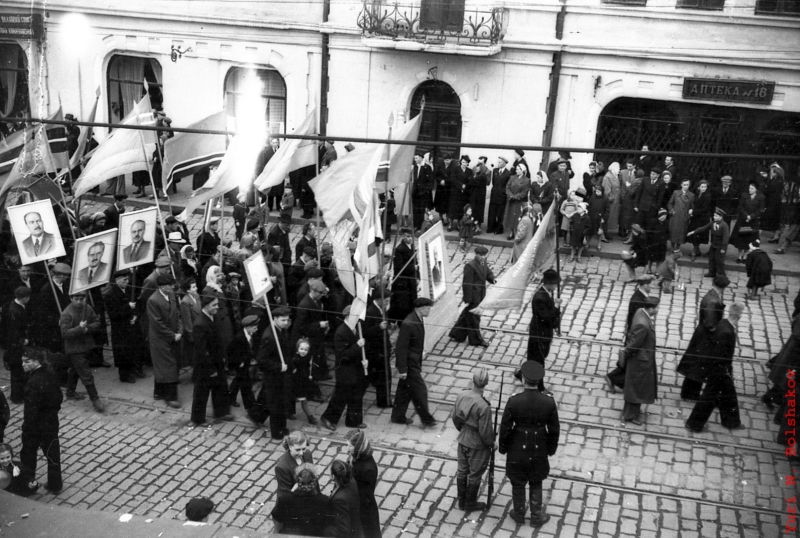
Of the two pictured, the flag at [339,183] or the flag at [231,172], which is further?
the flag at [231,172]

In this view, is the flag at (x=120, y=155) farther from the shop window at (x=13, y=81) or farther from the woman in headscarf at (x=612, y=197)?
the shop window at (x=13, y=81)

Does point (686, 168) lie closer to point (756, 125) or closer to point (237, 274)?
point (756, 125)

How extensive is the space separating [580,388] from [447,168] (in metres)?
8.17

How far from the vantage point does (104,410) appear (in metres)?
10.3

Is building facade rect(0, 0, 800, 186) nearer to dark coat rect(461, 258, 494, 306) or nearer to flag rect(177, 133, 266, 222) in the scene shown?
dark coat rect(461, 258, 494, 306)

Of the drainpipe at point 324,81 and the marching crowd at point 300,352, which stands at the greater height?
the drainpipe at point 324,81

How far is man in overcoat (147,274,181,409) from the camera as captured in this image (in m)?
10.2

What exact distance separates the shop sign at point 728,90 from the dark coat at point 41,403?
1485 centimetres

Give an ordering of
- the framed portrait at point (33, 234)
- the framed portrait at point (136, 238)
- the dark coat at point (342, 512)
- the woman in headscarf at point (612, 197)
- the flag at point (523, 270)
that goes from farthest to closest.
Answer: the woman in headscarf at point (612, 197) < the framed portrait at point (136, 238) < the framed portrait at point (33, 234) < the flag at point (523, 270) < the dark coat at point (342, 512)

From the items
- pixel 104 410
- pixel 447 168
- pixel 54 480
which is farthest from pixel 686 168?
pixel 54 480

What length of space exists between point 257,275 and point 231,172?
209cm

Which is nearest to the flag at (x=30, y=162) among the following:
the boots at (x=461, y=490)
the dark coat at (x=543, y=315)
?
the dark coat at (x=543, y=315)

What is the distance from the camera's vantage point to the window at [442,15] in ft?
63.6

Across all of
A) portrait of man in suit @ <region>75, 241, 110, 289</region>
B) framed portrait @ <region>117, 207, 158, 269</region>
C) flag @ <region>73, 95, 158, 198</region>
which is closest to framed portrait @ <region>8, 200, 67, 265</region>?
portrait of man in suit @ <region>75, 241, 110, 289</region>
